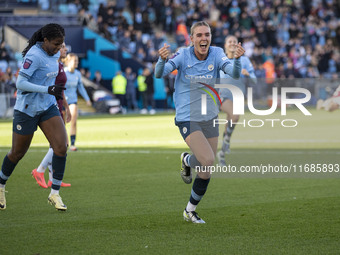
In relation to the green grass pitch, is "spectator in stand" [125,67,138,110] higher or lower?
lower

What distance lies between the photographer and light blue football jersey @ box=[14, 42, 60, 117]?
29.3ft

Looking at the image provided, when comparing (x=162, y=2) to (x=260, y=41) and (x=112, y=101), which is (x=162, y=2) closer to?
(x=260, y=41)

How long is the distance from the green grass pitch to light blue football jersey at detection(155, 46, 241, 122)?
4.23 ft

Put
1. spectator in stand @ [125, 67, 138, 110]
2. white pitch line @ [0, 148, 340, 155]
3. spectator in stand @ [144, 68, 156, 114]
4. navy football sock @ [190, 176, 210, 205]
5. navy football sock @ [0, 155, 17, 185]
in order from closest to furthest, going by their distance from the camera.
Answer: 1. navy football sock @ [190, 176, 210, 205]
2. navy football sock @ [0, 155, 17, 185]
3. white pitch line @ [0, 148, 340, 155]
4. spectator in stand @ [125, 67, 138, 110]
5. spectator in stand @ [144, 68, 156, 114]

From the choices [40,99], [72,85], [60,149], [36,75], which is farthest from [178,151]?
[36,75]

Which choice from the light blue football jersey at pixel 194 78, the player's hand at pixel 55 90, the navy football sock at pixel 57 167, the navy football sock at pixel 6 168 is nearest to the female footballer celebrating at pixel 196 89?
the light blue football jersey at pixel 194 78

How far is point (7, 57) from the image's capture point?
105ft

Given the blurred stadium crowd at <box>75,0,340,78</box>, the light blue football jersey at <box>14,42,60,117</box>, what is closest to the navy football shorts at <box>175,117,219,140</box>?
the light blue football jersey at <box>14,42,60,117</box>

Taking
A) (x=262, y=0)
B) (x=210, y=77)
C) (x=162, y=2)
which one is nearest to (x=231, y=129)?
(x=210, y=77)

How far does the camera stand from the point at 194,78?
867 cm

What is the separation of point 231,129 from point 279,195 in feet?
14.8

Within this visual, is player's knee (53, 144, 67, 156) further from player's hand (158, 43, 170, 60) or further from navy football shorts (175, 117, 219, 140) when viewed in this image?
player's hand (158, 43, 170, 60)

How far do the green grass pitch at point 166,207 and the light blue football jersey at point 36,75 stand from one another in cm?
133

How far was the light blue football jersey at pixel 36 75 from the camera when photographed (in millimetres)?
8945
